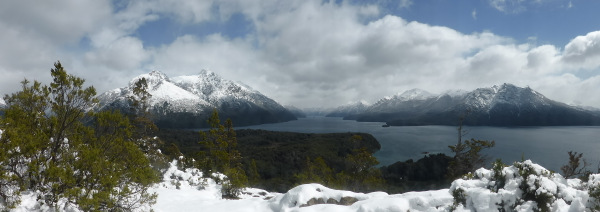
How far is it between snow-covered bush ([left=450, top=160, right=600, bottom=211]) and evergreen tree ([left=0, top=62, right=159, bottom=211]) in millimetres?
10307

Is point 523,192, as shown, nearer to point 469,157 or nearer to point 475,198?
point 475,198

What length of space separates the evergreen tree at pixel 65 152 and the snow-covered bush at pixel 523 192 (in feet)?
33.8

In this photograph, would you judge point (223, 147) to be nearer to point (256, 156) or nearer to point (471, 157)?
point (471, 157)

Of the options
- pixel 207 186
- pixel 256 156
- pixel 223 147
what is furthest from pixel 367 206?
pixel 256 156

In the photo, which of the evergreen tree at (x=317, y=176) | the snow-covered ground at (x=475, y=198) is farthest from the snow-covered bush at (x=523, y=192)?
the evergreen tree at (x=317, y=176)

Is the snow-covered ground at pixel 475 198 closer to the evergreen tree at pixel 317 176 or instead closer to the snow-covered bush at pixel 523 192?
the snow-covered bush at pixel 523 192

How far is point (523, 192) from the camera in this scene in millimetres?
8062

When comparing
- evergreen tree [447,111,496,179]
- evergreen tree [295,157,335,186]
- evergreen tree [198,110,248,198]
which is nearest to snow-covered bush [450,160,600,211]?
evergreen tree [447,111,496,179]

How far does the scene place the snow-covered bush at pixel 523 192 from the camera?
24.9 ft

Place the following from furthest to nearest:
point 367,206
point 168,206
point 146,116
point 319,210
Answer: point 146,116, point 168,206, point 319,210, point 367,206

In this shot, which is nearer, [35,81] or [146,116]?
[35,81]

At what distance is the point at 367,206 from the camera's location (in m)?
10.1

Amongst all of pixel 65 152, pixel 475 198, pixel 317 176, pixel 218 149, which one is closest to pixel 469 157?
pixel 317 176

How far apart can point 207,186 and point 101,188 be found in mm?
13756
